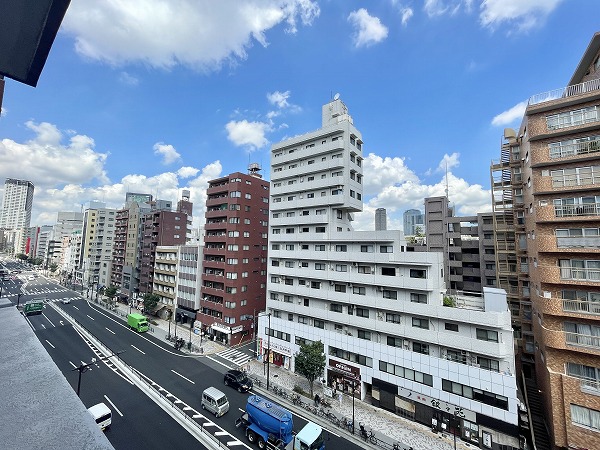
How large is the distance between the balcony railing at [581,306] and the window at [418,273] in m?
11.3

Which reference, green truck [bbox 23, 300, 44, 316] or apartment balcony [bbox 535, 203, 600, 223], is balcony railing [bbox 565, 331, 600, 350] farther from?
green truck [bbox 23, 300, 44, 316]

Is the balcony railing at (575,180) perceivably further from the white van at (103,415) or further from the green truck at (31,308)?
the green truck at (31,308)

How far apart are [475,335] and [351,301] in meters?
13.0

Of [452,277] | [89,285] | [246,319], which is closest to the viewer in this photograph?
[246,319]

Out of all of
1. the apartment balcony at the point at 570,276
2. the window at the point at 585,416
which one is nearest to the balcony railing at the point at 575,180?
the apartment balcony at the point at 570,276

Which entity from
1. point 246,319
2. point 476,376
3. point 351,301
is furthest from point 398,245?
point 246,319

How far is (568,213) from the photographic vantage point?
25.1m

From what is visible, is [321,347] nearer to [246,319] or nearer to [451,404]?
[451,404]

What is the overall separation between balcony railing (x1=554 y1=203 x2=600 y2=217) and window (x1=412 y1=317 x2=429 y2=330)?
15.9 m

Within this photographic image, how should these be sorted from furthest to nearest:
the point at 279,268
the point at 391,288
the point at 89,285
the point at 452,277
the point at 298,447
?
the point at 89,285
the point at 452,277
the point at 279,268
the point at 391,288
the point at 298,447

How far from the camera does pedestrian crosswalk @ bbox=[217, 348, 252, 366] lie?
1579 inches

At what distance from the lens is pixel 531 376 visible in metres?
35.6

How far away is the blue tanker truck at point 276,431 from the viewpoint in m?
21.6

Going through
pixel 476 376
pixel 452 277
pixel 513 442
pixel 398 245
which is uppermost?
pixel 398 245
